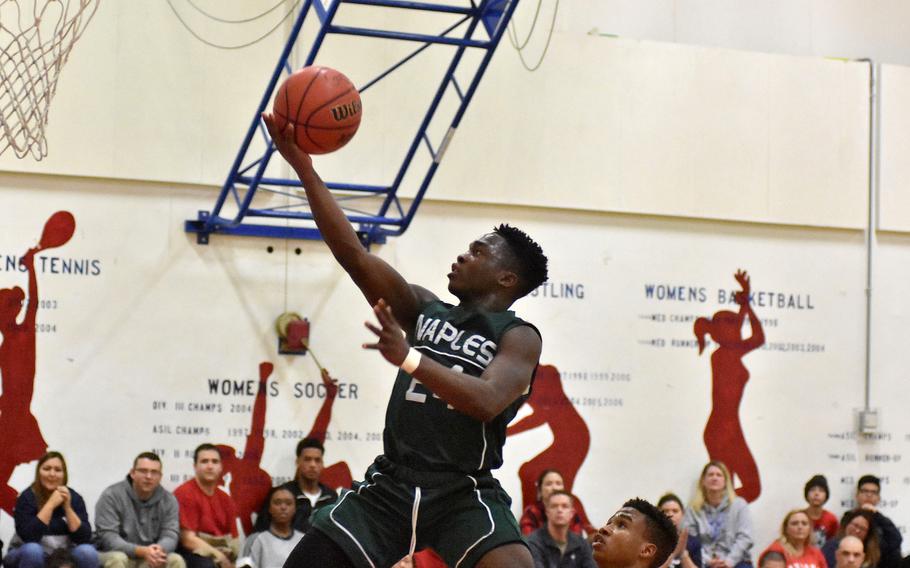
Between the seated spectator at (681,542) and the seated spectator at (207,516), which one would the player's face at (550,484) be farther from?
the seated spectator at (207,516)

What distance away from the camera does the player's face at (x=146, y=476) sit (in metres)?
8.99

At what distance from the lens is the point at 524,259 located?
16.4ft

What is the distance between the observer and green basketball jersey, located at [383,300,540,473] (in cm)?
460

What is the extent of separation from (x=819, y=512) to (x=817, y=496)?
0.22m

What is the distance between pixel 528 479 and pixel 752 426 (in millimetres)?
2163

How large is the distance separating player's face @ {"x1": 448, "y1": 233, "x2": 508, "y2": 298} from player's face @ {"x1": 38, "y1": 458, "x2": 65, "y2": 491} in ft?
15.8

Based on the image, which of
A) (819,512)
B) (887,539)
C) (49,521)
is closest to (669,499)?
(819,512)

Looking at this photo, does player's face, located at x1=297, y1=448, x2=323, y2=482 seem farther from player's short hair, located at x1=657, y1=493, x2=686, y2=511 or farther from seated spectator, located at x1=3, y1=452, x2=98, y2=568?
player's short hair, located at x1=657, y1=493, x2=686, y2=511

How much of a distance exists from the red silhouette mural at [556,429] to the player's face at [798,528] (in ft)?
5.31

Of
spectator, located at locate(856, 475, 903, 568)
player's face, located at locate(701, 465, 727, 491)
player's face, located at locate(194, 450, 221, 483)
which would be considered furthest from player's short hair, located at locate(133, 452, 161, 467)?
spectator, located at locate(856, 475, 903, 568)

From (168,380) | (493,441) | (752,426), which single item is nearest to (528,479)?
(752,426)

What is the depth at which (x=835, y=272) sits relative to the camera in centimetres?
1177

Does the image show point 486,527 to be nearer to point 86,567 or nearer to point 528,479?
point 86,567

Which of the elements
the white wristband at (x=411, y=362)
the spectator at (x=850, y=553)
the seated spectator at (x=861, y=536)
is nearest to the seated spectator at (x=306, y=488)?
the spectator at (x=850, y=553)
